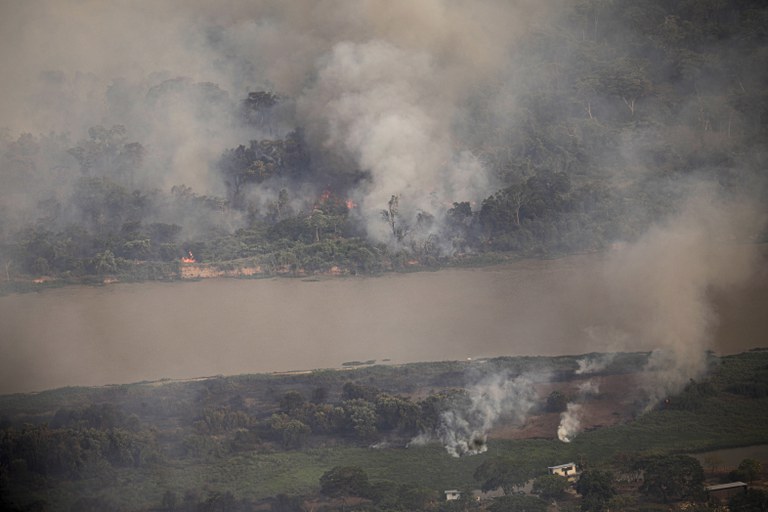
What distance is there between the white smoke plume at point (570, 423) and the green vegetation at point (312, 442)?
0.63 ft

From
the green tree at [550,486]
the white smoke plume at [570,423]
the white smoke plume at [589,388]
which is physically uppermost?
the white smoke plume at [589,388]

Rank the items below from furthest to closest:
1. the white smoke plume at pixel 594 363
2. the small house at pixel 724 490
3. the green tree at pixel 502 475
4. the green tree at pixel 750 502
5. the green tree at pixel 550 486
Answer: the white smoke plume at pixel 594 363 → the green tree at pixel 502 475 → the green tree at pixel 550 486 → the small house at pixel 724 490 → the green tree at pixel 750 502

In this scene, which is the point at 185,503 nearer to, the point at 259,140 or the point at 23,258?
the point at 23,258

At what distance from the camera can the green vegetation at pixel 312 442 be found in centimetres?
2286

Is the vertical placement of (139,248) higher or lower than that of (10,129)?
lower

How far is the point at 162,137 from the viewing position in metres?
41.7

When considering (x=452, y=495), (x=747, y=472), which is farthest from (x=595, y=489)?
(x=747, y=472)

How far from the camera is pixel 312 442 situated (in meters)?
24.9

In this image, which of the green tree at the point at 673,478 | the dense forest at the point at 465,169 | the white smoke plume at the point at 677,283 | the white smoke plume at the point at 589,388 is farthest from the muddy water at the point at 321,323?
the green tree at the point at 673,478

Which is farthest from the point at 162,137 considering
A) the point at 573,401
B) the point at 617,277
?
the point at 573,401

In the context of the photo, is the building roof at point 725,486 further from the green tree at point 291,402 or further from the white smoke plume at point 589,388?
the green tree at point 291,402

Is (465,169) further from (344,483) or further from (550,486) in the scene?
(550,486)

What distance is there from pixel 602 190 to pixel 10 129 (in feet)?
59.8

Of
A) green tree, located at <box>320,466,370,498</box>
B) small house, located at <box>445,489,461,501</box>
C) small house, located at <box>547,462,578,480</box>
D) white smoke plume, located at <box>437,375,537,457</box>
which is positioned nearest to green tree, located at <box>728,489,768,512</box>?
small house, located at <box>547,462,578,480</box>
